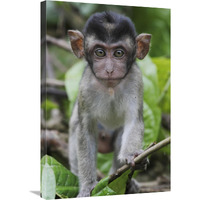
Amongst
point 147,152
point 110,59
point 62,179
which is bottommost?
point 62,179

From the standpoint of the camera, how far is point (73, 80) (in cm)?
479

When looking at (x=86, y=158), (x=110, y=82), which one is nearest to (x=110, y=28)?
(x=110, y=82)

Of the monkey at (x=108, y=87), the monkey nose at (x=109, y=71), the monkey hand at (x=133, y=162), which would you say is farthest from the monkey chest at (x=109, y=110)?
the monkey hand at (x=133, y=162)

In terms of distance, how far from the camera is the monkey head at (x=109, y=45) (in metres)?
4.02

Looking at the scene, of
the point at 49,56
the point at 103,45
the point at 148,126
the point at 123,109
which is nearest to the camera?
the point at 103,45

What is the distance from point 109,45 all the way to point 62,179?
133 centimetres

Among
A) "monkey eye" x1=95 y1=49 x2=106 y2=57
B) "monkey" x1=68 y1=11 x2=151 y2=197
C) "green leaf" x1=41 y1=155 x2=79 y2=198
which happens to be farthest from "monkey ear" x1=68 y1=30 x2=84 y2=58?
"green leaf" x1=41 y1=155 x2=79 y2=198

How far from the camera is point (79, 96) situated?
441 cm

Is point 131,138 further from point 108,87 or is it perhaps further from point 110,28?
point 110,28

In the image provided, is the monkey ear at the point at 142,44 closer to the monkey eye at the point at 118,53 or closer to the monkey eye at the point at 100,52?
the monkey eye at the point at 118,53

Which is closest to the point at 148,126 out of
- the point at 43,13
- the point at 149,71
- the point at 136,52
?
the point at 149,71

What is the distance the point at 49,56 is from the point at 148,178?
1.76m

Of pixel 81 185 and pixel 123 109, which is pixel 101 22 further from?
pixel 81 185

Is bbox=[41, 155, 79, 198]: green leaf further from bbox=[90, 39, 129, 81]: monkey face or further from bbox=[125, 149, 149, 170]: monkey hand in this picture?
bbox=[90, 39, 129, 81]: monkey face
